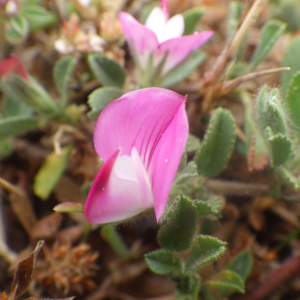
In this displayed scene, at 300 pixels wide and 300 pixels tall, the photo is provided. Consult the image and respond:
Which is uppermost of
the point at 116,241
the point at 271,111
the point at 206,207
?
the point at 271,111

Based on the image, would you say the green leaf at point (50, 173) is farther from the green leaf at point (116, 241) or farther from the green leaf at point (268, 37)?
the green leaf at point (268, 37)

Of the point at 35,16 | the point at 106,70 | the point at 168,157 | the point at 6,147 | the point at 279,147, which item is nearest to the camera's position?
the point at 168,157

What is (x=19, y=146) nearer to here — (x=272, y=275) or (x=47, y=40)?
(x=47, y=40)

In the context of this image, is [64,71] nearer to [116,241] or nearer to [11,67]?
[11,67]

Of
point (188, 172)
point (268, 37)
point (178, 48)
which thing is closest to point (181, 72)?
point (178, 48)


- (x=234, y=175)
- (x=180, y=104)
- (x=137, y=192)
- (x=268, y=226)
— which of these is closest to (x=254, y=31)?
(x=234, y=175)

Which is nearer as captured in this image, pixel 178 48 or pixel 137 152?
pixel 137 152
